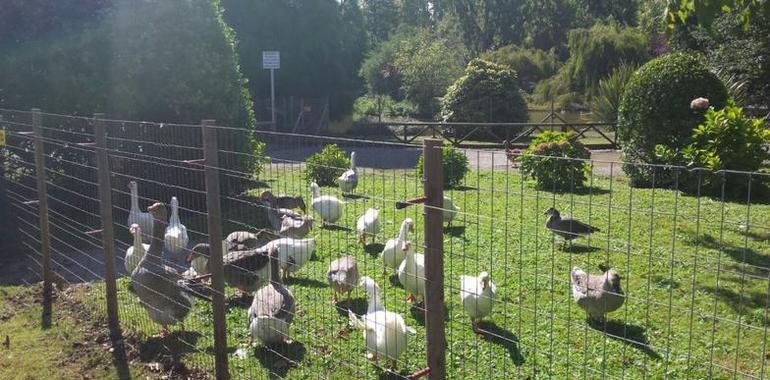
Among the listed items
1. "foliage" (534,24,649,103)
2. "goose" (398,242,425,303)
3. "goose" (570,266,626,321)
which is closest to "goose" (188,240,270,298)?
"goose" (398,242,425,303)

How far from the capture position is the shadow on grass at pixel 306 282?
722cm

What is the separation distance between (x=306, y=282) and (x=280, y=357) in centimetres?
201

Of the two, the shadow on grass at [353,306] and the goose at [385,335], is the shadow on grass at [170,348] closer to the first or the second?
the shadow on grass at [353,306]

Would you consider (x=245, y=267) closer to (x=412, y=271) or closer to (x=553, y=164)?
(x=412, y=271)

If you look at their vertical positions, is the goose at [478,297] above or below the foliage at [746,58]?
below

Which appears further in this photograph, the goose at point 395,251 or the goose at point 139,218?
the goose at point 139,218

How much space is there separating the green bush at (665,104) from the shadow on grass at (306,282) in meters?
7.00

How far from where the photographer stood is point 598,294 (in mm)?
5496

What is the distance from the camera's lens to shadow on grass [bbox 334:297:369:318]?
6.33 metres

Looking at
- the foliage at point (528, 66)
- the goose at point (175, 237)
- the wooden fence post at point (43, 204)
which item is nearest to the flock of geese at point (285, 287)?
the goose at point (175, 237)

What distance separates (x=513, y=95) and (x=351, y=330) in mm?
22417

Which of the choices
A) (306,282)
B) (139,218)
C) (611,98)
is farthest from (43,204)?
(611,98)

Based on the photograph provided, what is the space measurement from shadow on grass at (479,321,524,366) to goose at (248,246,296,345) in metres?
1.43

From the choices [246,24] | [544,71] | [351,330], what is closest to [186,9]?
[351,330]
